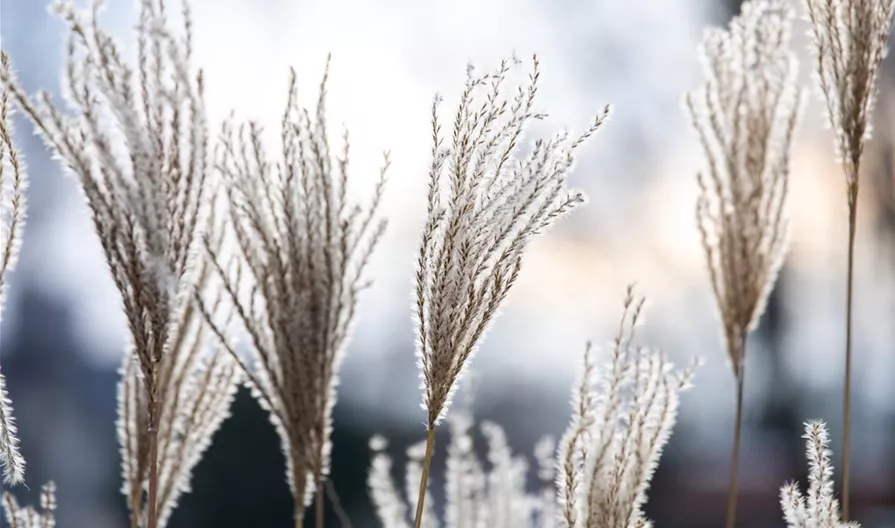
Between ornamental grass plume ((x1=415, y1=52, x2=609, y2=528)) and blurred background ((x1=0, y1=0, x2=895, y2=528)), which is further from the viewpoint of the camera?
blurred background ((x1=0, y1=0, x2=895, y2=528))

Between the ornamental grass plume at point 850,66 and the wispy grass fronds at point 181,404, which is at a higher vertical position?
the ornamental grass plume at point 850,66

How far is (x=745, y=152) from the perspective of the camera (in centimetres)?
181

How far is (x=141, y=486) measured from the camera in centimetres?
153

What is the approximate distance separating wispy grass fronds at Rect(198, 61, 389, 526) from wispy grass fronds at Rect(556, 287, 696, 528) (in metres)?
0.37

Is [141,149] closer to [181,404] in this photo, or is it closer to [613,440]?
[181,404]

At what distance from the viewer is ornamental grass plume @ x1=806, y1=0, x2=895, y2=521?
1.47 meters

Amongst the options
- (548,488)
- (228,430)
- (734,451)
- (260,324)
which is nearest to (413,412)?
(228,430)

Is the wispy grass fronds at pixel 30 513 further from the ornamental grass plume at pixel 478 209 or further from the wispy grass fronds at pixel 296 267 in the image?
the ornamental grass plume at pixel 478 209

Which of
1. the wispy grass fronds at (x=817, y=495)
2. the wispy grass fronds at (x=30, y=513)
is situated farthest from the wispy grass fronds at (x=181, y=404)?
the wispy grass fronds at (x=817, y=495)

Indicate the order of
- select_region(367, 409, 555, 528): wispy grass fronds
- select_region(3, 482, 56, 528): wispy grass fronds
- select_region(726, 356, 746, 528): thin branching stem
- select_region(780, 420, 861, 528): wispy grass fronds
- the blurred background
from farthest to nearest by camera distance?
the blurred background → select_region(367, 409, 555, 528): wispy grass fronds → select_region(726, 356, 746, 528): thin branching stem → select_region(3, 482, 56, 528): wispy grass fronds → select_region(780, 420, 861, 528): wispy grass fronds

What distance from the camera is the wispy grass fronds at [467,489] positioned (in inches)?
78.5

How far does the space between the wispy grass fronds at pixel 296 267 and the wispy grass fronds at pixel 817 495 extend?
0.67m

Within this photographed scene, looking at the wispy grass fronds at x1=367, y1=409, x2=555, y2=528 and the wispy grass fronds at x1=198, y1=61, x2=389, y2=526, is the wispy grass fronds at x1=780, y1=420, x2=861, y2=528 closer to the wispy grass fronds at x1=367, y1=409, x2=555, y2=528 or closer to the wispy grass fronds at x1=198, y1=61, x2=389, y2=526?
the wispy grass fronds at x1=198, y1=61, x2=389, y2=526

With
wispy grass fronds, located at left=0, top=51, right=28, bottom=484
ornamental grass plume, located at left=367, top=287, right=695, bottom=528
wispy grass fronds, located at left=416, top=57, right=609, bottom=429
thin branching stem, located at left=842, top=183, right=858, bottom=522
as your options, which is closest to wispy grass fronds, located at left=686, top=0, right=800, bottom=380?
thin branching stem, located at left=842, top=183, right=858, bottom=522
